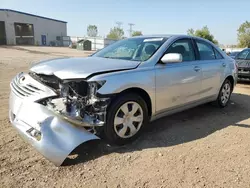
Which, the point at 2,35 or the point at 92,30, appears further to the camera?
the point at 92,30

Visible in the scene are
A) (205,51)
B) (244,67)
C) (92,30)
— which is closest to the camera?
(205,51)

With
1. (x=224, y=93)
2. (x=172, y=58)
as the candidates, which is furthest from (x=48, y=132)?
(x=224, y=93)

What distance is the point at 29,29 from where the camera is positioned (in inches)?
1746

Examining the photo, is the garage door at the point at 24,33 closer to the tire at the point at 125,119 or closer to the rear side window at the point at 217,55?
the rear side window at the point at 217,55

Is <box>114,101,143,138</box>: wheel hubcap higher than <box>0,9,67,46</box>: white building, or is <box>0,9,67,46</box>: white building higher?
<box>0,9,67,46</box>: white building

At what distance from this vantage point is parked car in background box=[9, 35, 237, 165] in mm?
2869

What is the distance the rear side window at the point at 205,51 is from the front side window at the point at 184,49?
0.31 meters

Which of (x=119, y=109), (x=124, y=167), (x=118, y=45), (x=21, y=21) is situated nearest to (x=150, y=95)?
(x=119, y=109)

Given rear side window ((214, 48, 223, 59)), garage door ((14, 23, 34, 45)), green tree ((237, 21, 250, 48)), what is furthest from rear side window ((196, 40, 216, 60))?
green tree ((237, 21, 250, 48))

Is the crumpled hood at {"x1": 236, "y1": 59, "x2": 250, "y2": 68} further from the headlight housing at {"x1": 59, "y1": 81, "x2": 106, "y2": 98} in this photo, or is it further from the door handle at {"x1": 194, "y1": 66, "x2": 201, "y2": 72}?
the headlight housing at {"x1": 59, "y1": 81, "x2": 106, "y2": 98}

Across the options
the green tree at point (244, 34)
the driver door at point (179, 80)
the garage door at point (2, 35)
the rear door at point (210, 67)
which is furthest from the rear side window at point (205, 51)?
the green tree at point (244, 34)

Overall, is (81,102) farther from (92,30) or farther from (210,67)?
(92,30)

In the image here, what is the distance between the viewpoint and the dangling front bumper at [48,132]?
9.04ft

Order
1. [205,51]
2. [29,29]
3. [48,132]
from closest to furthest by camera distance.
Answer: [48,132] → [205,51] → [29,29]
